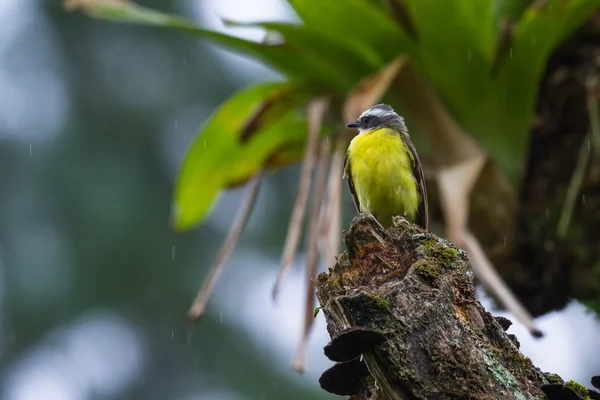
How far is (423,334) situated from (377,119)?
9.38 feet

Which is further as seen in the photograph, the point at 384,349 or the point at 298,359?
the point at 298,359

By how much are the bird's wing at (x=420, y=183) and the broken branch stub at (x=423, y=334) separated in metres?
2.05

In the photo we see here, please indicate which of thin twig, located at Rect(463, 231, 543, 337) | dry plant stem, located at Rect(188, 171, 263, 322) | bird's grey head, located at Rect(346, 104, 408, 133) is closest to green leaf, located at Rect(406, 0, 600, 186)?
bird's grey head, located at Rect(346, 104, 408, 133)

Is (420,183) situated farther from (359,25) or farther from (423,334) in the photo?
(423,334)

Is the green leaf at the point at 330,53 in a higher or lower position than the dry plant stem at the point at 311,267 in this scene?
higher

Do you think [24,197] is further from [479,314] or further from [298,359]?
[479,314]

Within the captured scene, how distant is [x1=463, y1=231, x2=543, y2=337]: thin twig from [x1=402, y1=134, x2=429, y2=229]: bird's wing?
0.56 m

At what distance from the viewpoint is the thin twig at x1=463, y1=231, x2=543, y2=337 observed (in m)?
3.54

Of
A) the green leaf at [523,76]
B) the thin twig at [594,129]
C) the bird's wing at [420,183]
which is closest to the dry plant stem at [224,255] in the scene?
the bird's wing at [420,183]

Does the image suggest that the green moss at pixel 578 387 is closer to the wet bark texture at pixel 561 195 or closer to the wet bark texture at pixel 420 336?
the wet bark texture at pixel 420 336

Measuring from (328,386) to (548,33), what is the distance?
Result: 2464mm

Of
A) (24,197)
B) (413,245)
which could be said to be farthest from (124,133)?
(413,245)

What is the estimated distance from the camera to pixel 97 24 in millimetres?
11156

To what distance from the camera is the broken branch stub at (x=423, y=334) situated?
2178mm
